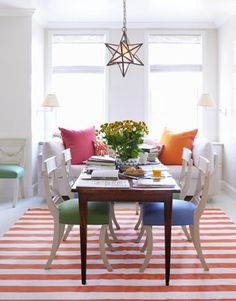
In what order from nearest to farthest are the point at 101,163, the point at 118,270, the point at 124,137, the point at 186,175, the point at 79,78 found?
the point at 118,270
the point at 124,137
the point at 101,163
the point at 186,175
the point at 79,78

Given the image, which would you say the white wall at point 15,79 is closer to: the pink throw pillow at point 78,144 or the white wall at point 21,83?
the white wall at point 21,83

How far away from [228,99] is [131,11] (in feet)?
6.12

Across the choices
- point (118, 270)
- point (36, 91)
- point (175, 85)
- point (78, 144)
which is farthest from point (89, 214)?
point (175, 85)

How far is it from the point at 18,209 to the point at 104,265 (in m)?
2.29

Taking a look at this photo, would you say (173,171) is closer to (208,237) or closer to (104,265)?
(208,237)

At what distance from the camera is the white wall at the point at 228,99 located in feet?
19.0

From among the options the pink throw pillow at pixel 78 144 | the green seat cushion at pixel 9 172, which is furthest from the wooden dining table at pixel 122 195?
the pink throw pillow at pixel 78 144

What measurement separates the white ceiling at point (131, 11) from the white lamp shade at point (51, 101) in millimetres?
1163

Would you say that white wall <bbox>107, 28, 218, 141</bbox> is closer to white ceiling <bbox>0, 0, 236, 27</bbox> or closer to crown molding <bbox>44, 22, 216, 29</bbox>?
crown molding <bbox>44, 22, 216, 29</bbox>

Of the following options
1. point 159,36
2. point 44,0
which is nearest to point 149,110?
point 159,36

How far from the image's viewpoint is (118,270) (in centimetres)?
319

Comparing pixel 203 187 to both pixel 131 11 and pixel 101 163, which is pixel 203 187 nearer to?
pixel 101 163

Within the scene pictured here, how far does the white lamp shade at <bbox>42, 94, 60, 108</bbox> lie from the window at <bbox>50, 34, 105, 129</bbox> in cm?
58

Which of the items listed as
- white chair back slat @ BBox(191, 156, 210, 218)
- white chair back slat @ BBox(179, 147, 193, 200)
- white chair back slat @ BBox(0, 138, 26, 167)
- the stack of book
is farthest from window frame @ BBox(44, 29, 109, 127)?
white chair back slat @ BBox(191, 156, 210, 218)
